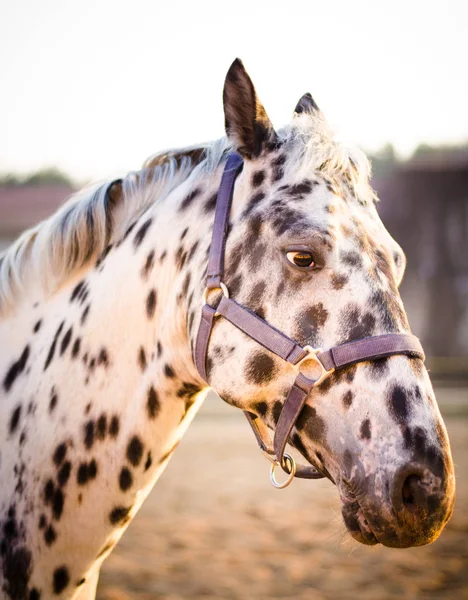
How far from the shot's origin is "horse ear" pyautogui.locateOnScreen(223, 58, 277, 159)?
6.40 feet

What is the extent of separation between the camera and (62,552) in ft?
6.56

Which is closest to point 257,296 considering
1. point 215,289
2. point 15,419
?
point 215,289

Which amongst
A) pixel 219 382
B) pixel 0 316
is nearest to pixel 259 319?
pixel 219 382

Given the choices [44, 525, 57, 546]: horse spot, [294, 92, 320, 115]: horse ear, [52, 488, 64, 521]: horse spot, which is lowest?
[44, 525, 57, 546]: horse spot

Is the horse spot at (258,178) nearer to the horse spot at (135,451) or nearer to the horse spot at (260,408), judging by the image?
the horse spot at (260,408)

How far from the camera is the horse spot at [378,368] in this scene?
5.47 feet

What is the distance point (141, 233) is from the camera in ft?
7.29

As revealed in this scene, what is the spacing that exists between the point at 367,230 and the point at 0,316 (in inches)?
62.4

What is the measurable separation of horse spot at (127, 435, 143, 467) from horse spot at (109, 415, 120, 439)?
6cm

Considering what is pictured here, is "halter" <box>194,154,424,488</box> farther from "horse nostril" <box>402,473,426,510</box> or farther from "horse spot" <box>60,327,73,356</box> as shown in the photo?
"horse spot" <box>60,327,73,356</box>

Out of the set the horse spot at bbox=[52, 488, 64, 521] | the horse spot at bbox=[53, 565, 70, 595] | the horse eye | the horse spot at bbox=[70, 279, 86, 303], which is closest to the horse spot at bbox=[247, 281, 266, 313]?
the horse eye

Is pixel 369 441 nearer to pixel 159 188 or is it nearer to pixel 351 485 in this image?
pixel 351 485

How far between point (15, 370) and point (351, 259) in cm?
140

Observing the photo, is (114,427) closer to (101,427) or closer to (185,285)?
(101,427)
